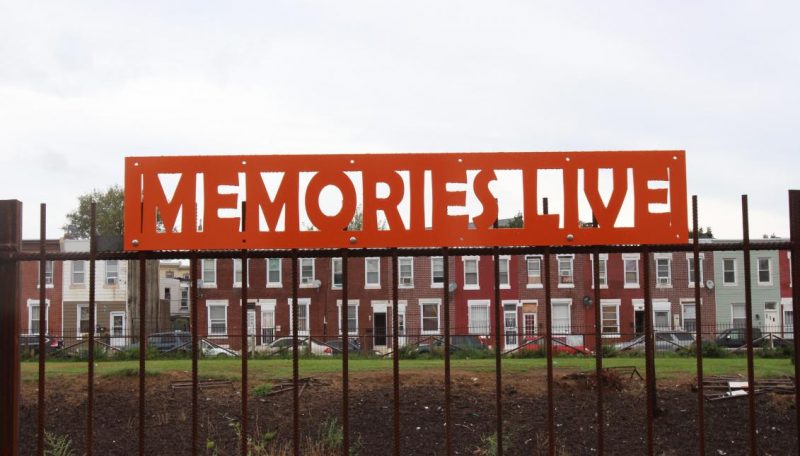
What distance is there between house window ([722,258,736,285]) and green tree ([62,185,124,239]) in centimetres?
4104

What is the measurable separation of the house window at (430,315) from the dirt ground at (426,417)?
2986cm

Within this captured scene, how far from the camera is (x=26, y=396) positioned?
1392 centimetres

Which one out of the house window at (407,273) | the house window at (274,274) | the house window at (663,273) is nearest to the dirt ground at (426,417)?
the house window at (407,273)

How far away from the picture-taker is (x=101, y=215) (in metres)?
61.8

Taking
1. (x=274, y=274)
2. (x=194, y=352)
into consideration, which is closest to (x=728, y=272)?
(x=274, y=274)

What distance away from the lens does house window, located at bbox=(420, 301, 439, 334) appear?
145ft

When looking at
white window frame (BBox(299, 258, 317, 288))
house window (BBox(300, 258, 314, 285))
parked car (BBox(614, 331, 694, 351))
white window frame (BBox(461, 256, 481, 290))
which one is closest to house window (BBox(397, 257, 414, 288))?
white window frame (BBox(461, 256, 481, 290))

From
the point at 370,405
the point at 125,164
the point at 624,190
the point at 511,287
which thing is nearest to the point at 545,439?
the point at 370,405

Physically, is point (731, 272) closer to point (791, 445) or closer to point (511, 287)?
point (511, 287)

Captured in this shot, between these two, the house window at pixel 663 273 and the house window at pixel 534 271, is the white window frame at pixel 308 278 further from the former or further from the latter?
the house window at pixel 663 273

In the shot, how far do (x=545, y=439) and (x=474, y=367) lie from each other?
217 inches

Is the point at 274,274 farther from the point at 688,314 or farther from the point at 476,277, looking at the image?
the point at 688,314

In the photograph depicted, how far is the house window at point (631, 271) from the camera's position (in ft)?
147

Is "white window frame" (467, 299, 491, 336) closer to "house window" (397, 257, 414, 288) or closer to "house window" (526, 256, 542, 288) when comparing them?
"house window" (526, 256, 542, 288)
